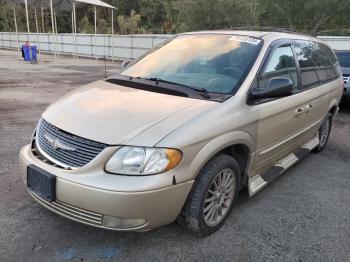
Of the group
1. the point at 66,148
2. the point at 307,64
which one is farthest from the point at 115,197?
Result: the point at 307,64

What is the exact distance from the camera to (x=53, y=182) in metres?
2.64

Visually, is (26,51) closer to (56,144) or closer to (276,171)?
(276,171)

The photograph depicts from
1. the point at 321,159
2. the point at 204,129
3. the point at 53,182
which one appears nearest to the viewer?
the point at 53,182

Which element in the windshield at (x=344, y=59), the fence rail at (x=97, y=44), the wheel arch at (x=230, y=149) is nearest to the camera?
the wheel arch at (x=230, y=149)

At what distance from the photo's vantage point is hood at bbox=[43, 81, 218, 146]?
2637 mm

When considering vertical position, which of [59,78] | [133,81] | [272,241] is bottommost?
[59,78]

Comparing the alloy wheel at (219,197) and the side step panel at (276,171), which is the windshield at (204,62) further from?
the side step panel at (276,171)

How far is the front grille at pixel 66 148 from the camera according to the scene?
103 inches

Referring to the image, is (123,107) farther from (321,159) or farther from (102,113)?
(321,159)

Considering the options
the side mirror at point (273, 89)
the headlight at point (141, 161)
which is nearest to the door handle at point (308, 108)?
the side mirror at point (273, 89)

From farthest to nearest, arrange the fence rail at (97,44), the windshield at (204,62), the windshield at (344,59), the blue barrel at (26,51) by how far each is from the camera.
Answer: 1. the fence rail at (97,44)
2. the blue barrel at (26,51)
3. the windshield at (344,59)
4. the windshield at (204,62)

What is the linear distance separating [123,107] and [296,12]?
26.9 metres

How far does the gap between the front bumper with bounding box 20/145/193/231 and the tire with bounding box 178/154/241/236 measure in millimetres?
186

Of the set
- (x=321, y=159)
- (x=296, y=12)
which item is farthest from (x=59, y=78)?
(x=296, y=12)
